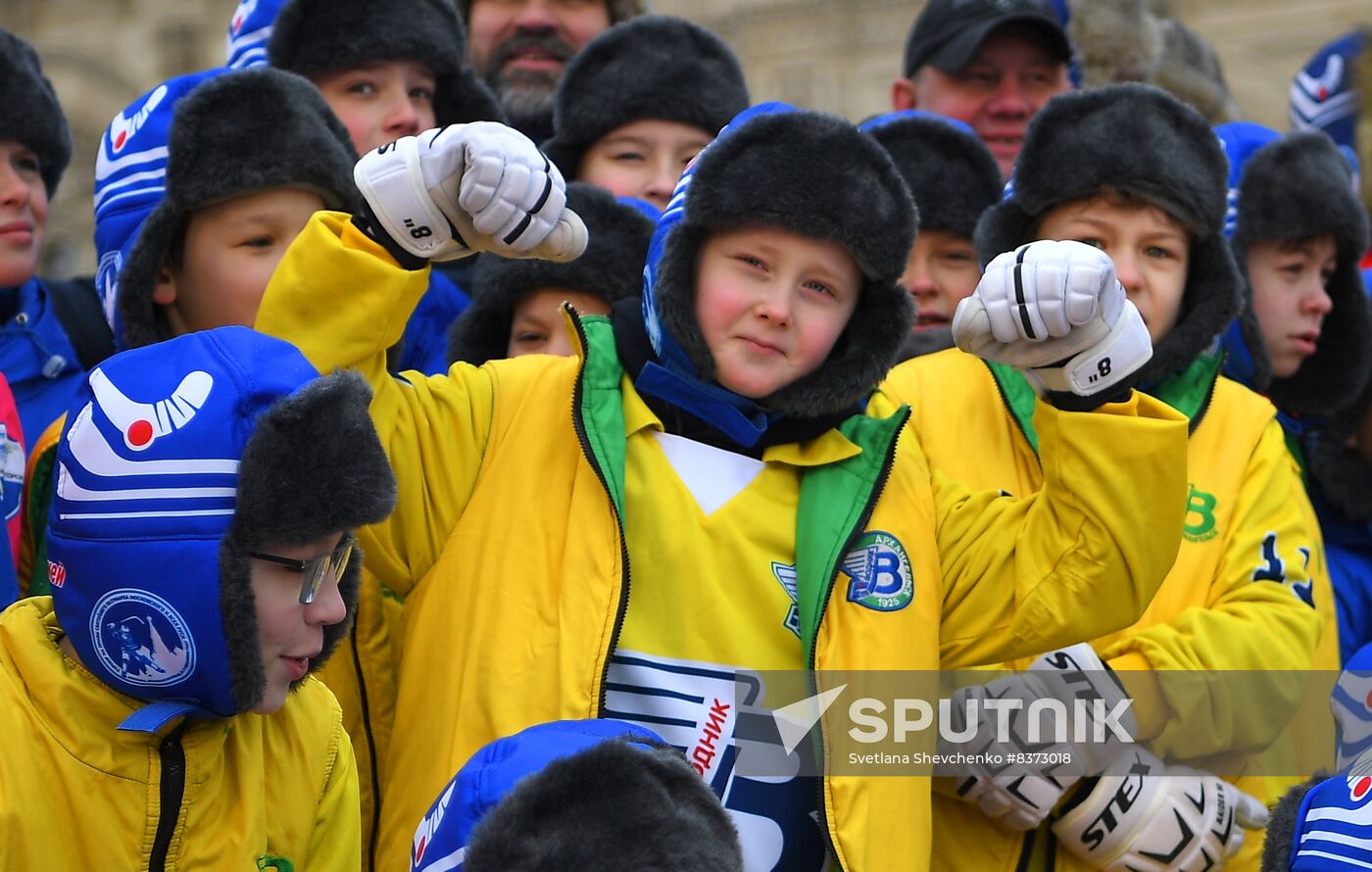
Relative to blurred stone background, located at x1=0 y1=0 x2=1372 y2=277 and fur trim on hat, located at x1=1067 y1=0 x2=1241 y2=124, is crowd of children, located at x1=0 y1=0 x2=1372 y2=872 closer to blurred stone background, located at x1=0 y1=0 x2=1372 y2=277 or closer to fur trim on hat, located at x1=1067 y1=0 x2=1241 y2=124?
fur trim on hat, located at x1=1067 y1=0 x2=1241 y2=124

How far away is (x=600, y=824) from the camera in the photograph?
2162mm

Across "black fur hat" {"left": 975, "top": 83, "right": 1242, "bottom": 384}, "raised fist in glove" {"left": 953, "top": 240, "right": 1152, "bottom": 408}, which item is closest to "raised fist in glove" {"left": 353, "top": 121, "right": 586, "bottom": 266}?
"raised fist in glove" {"left": 953, "top": 240, "right": 1152, "bottom": 408}

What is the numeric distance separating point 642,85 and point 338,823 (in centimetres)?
235

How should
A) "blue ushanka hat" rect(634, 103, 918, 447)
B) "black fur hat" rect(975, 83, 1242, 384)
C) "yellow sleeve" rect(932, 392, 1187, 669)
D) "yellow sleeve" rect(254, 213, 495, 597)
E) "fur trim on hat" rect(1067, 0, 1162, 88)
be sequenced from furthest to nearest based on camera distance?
"fur trim on hat" rect(1067, 0, 1162, 88), "black fur hat" rect(975, 83, 1242, 384), "blue ushanka hat" rect(634, 103, 918, 447), "yellow sleeve" rect(932, 392, 1187, 669), "yellow sleeve" rect(254, 213, 495, 597)

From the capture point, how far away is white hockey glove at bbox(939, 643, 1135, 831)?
3.47 m

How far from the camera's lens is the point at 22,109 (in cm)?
415

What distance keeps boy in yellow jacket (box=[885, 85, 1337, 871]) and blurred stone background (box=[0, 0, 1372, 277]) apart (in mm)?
5530

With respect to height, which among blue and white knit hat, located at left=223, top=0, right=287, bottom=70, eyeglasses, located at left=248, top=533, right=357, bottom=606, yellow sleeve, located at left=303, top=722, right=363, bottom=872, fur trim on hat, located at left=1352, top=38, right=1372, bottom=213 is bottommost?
yellow sleeve, located at left=303, top=722, right=363, bottom=872

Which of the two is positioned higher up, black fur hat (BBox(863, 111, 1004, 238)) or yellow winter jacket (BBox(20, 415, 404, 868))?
black fur hat (BBox(863, 111, 1004, 238))

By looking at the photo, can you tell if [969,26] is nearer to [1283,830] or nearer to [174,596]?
[1283,830]

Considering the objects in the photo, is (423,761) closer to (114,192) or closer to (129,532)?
(129,532)

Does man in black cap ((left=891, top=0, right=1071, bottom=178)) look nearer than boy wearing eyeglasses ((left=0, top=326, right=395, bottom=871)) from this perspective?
No

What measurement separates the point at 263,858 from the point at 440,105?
249 centimetres

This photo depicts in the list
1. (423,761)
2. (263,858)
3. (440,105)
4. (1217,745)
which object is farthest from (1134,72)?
(263,858)
